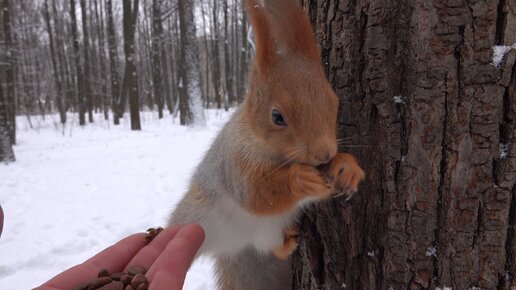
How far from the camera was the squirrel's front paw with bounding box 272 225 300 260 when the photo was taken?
1.90 m

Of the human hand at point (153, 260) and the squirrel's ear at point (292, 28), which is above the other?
the squirrel's ear at point (292, 28)

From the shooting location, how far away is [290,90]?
1.39m

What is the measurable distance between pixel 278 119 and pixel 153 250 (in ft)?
2.78

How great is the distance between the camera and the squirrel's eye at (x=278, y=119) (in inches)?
54.7

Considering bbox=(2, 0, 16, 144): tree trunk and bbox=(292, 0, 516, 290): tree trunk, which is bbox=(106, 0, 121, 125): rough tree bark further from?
bbox=(292, 0, 516, 290): tree trunk

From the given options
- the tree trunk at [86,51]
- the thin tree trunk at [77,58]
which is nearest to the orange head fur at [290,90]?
the thin tree trunk at [77,58]

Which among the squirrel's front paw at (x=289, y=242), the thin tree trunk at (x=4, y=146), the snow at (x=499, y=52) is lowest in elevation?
the thin tree trunk at (x=4, y=146)

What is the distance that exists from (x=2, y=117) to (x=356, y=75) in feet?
29.8

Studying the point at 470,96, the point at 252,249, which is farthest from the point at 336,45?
the point at 252,249

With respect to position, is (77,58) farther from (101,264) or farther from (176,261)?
(176,261)

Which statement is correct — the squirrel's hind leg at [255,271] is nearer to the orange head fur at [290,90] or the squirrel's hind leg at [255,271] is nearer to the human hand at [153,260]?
the human hand at [153,260]

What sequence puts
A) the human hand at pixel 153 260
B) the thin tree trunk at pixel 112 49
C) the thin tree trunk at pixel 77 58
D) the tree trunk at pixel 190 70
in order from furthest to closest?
the thin tree trunk at pixel 77 58 < the thin tree trunk at pixel 112 49 < the tree trunk at pixel 190 70 < the human hand at pixel 153 260

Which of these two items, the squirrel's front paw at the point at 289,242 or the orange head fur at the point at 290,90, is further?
the squirrel's front paw at the point at 289,242

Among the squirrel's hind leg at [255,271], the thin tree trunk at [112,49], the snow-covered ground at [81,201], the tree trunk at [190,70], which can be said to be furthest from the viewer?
the thin tree trunk at [112,49]
